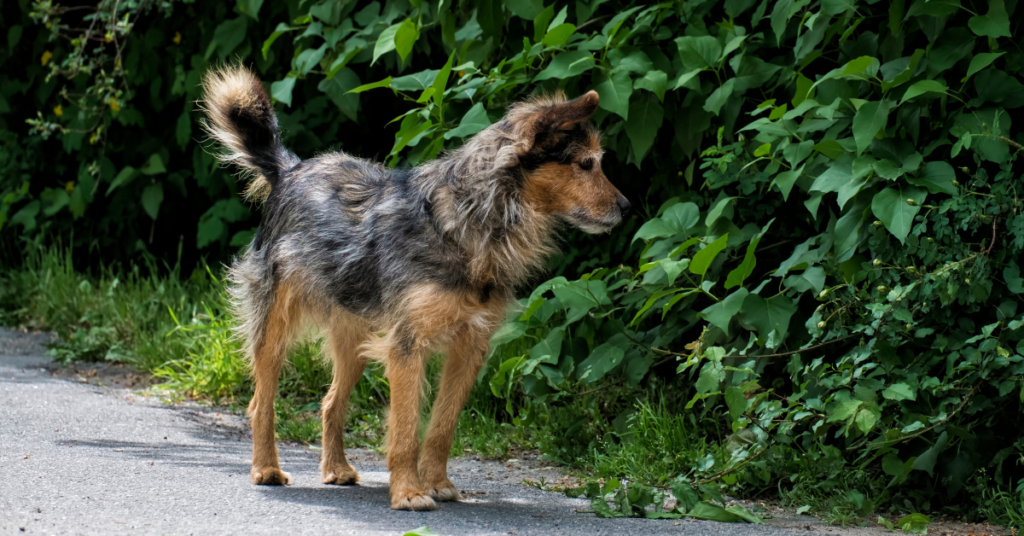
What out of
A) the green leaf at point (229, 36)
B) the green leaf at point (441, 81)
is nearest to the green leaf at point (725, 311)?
the green leaf at point (441, 81)

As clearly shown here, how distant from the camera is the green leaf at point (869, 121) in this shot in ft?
13.9

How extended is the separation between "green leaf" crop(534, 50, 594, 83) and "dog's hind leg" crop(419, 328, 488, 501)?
4.41ft

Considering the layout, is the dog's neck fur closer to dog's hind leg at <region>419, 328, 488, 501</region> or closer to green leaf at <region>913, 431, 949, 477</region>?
dog's hind leg at <region>419, 328, 488, 501</region>

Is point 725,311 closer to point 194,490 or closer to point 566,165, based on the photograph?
point 566,165

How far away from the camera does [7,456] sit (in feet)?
15.7

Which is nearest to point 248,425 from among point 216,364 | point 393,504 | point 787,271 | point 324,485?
point 216,364

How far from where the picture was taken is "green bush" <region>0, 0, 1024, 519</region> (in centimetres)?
428

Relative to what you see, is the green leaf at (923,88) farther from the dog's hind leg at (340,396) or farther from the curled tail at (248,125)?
the curled tail at (248,125)

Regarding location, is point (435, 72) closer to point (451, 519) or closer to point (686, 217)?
point (686, 217)

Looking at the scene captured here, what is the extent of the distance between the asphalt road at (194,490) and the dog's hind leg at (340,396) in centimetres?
10

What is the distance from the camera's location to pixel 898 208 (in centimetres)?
418

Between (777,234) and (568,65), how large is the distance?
4.82 ft

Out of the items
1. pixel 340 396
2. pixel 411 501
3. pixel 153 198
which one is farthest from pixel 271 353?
pixel 153 198

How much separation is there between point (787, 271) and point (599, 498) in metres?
1.35
